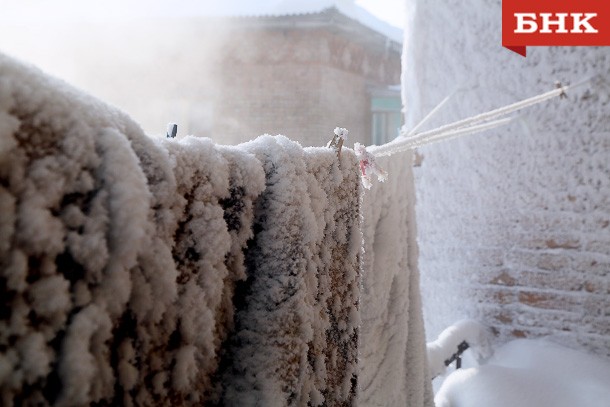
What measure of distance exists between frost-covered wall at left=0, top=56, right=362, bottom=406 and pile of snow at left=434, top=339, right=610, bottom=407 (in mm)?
1501

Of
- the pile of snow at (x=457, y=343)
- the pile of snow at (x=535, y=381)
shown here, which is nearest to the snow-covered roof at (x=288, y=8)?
the pile of snow at (x=457, y=343)

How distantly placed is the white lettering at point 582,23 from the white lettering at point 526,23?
0.15m

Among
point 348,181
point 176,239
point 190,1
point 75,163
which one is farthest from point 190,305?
point 190,1

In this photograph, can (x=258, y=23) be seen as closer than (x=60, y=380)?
No

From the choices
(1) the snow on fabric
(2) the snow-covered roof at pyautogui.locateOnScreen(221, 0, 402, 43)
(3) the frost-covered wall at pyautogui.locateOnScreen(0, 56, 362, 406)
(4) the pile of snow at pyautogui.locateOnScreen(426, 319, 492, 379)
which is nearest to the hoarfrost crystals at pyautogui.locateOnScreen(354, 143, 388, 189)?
(3) the frost-covered wall at pyautogui.locateOnScreen(0, 56, 362, 406)

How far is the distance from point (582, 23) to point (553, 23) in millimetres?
112

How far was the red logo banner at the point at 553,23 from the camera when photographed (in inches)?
81.4

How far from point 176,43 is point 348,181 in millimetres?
7186

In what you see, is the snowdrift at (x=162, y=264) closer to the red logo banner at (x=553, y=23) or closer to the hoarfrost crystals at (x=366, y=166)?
the hoarfrost crystals at (x=366, y=166)

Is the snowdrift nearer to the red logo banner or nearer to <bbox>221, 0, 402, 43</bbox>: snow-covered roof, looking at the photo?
the red logo banner

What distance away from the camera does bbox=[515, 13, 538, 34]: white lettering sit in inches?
83.5

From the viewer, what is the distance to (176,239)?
1.53ft

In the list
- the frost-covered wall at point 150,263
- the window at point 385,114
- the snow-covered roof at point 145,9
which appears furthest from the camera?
the window at point 385,114

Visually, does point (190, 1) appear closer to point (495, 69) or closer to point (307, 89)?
point (307, 89)
